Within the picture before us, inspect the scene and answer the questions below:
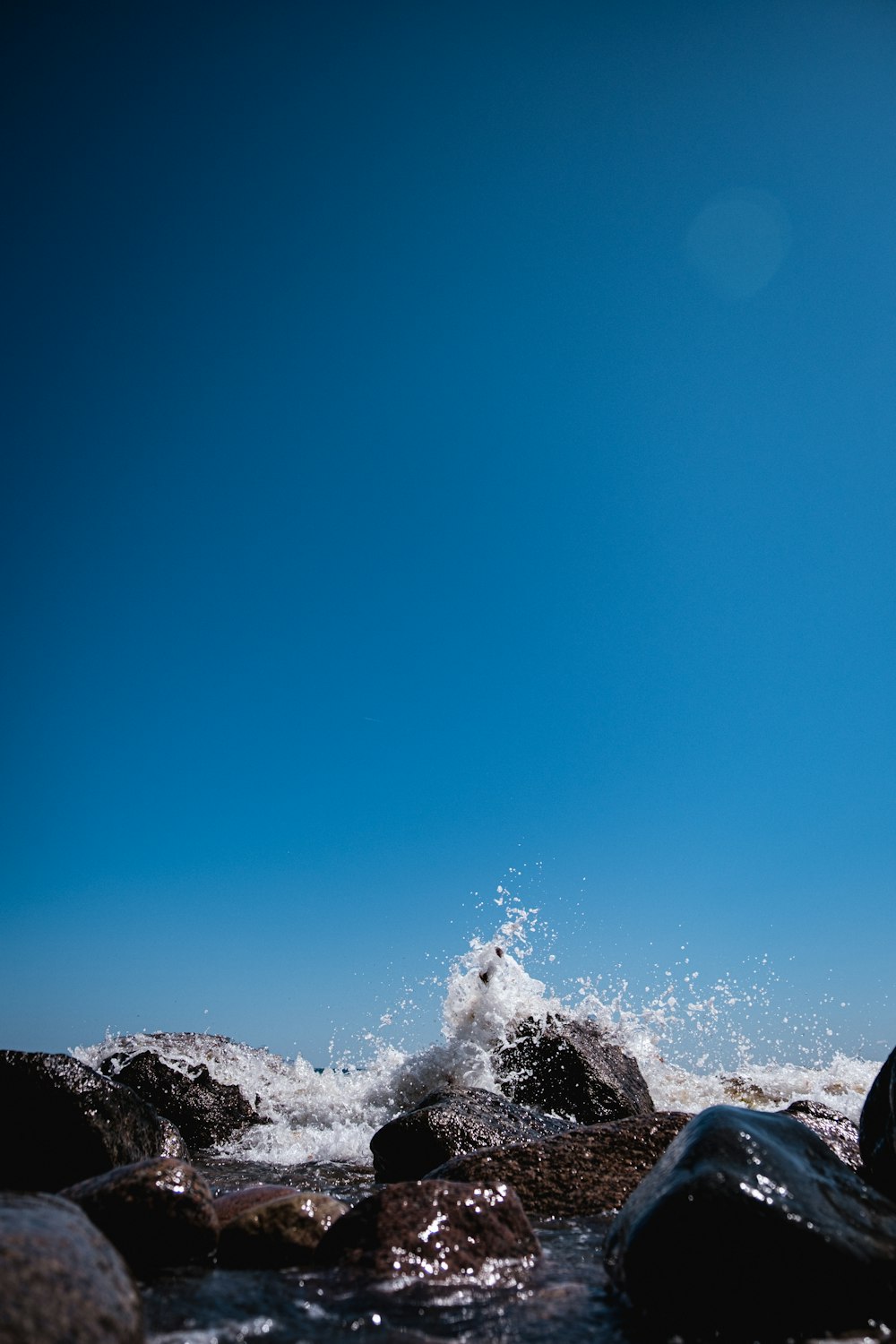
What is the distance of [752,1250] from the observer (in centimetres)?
296

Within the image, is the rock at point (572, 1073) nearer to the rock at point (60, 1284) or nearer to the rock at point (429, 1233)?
the rock at point (429, 1233)

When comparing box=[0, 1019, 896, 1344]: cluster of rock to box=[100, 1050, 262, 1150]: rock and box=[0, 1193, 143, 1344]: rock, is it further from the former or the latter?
box=[100, 1050, 262, 1150]: rock

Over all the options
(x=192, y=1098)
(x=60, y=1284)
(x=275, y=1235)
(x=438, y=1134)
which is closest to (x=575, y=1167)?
(x=438, y=1134)

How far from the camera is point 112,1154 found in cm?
555

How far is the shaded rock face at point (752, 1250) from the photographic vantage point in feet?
9.45

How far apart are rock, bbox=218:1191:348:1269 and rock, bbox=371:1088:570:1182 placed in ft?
7.80

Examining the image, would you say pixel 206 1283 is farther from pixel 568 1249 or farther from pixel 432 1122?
pixel 432 1122

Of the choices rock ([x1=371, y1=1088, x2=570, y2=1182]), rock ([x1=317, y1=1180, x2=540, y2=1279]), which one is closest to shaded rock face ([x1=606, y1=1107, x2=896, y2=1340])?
rock ([x1=317, y1=1180, x2=540, y2=1279])

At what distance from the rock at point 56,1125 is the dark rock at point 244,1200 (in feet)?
4.90

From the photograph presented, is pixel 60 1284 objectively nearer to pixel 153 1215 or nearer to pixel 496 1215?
pixel 153 1215

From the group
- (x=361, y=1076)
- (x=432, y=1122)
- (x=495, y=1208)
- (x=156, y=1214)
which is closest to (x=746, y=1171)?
(x=495, y=1208)

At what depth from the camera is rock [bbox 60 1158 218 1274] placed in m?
3.63

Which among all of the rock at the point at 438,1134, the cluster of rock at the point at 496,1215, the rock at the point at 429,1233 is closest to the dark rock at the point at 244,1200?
the cluster of rock at the point at 496,1215

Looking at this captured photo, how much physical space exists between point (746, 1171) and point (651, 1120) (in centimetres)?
275
